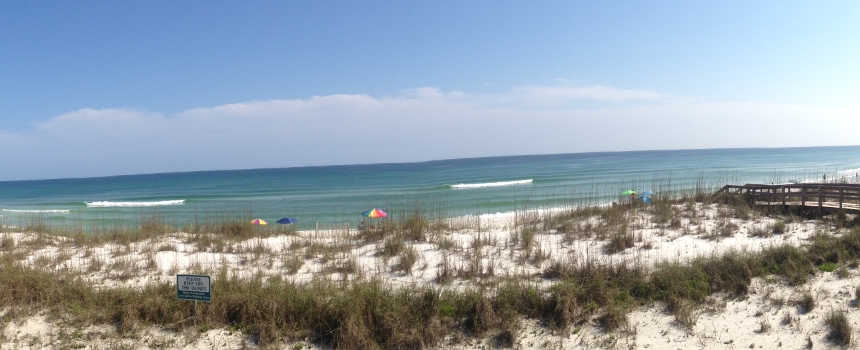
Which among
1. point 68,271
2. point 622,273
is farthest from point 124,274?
point 622,273

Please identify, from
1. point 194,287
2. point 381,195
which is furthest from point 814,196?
point 381,195

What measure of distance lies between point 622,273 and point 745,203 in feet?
29.6

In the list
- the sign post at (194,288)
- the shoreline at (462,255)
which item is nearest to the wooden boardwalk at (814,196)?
the shoreline at (462,255)

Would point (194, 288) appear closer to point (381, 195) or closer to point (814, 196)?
point (814, 196)

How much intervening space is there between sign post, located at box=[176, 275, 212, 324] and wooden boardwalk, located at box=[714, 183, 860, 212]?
14.5 meters

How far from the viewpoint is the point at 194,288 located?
669 cm

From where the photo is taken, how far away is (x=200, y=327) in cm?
690

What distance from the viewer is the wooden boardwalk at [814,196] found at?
1341cm

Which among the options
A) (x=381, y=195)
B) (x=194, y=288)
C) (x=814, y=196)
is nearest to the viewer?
(x=194, y=288)

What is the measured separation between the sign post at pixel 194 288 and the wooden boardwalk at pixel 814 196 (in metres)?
14.5

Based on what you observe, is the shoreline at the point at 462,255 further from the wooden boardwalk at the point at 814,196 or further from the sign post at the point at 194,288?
the wooden boardwalk at the point at 814,196

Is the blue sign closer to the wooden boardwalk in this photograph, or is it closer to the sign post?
the sign post

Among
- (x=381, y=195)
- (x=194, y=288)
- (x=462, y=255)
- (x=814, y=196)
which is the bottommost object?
(x=381, y=195)

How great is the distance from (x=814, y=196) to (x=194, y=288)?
52.7 ft
